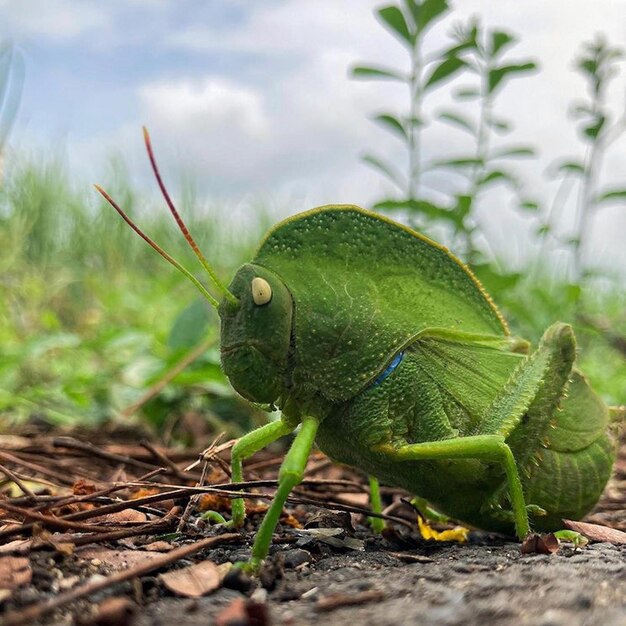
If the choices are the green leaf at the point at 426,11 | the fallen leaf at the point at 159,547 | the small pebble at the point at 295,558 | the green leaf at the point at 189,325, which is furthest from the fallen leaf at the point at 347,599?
the green leaf at the point at 426,11

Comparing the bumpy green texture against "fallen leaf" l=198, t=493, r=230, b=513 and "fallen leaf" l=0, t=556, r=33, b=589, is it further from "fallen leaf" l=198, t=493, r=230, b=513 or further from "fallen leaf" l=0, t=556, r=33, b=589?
"fallen leaf" l=0, t=556, r=33, b=589

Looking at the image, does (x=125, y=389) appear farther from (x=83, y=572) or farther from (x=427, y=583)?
(x=427, y=583)

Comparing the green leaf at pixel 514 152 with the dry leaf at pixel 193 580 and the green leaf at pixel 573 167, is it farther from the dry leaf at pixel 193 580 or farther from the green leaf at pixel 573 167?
the dry leaf at pixel 193 580

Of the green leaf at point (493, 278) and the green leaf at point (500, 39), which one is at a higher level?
the green leaf at point (500, 39)

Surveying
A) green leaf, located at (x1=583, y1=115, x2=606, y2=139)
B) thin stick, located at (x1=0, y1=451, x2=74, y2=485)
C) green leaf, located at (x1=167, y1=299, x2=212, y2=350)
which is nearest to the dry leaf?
thin stick, located at (x1=0, y1=451, x2=74, y2=485)

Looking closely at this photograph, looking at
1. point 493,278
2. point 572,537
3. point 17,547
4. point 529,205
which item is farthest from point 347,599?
point 529,205

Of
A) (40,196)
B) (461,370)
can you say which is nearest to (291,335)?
(461,370)
